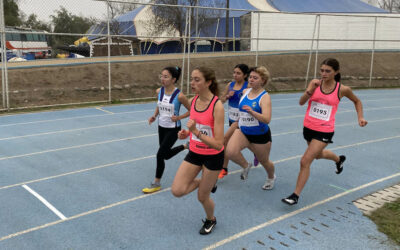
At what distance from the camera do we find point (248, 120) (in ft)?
17.1

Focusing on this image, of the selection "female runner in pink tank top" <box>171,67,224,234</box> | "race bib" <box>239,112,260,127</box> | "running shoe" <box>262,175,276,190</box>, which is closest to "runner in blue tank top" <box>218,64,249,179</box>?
"race bib" <box>239,112,260,127</box>

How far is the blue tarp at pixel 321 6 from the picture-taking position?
35.0m

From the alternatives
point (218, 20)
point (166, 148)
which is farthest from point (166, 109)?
point (218, 20)

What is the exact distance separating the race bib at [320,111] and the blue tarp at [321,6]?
31.9m

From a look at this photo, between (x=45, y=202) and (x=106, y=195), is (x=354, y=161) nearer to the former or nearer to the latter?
(x=106, y=195)

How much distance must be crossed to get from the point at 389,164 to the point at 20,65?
1515 centimetres

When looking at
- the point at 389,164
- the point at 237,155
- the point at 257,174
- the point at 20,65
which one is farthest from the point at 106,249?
the point at 20,65

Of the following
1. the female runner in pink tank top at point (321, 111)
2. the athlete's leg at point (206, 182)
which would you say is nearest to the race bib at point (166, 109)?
the athlete's leg at point (206, 182)

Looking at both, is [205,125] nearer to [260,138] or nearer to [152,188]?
[260,138]

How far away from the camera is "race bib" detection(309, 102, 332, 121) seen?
4.84 m

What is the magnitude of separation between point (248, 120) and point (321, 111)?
1009mm

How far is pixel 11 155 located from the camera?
711 centimetres

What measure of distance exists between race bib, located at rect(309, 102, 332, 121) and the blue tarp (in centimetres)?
3192

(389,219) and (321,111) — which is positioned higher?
(321,111)
